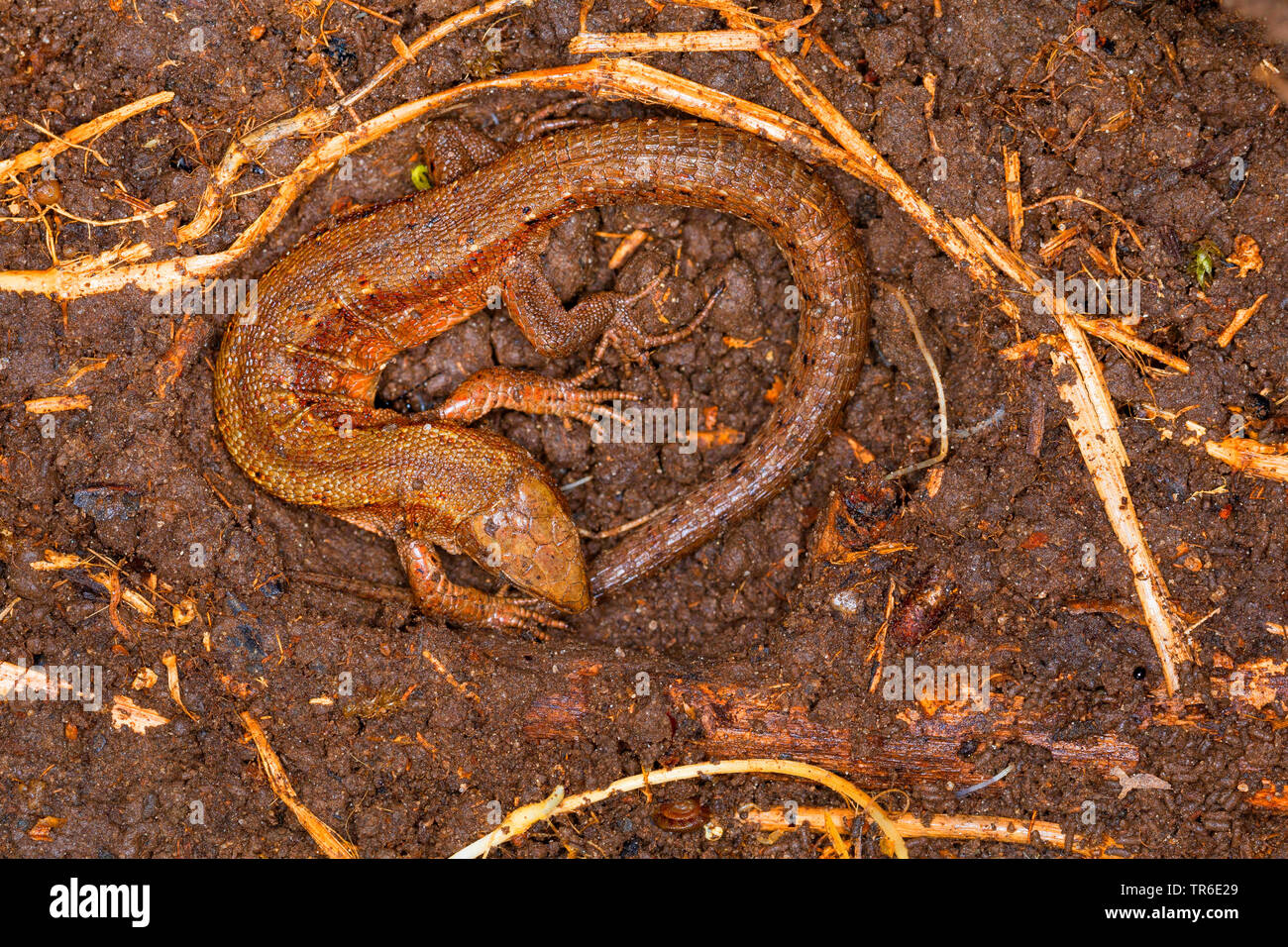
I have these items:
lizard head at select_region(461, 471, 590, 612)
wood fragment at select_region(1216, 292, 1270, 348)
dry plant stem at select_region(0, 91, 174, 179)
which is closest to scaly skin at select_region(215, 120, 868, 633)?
lizard head at select_region(461, 471, 590, 612)

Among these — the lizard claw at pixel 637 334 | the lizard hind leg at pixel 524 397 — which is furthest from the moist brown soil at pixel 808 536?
the lizard hind leg at pixel 524 397

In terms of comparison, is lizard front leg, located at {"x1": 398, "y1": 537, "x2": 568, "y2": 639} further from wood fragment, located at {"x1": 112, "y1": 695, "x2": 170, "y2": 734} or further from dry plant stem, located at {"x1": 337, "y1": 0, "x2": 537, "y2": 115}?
dry plant stem, located at {"x1": 337, "y1": 0, "x2": 537, "y2": 115}

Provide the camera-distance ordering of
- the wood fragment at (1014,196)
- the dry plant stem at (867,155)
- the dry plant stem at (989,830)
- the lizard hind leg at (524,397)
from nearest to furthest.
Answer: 1. the dry plant stem at (989,830)
2. the wood fragment at (1014,196)
3. the dry plant stem at (867,155)
4. the lizard hind leg at (524,397)

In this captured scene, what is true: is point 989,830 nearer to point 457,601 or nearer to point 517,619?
point 517,619

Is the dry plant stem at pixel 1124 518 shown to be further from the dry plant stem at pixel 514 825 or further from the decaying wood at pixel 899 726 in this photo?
the dry plant stem at pixel 514 825

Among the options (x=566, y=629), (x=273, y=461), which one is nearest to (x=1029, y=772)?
(x=566, y=629)

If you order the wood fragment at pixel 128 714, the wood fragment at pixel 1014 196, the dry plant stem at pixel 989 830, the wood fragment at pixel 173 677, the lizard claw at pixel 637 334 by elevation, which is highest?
the wood fragment at pixel 1014 196
